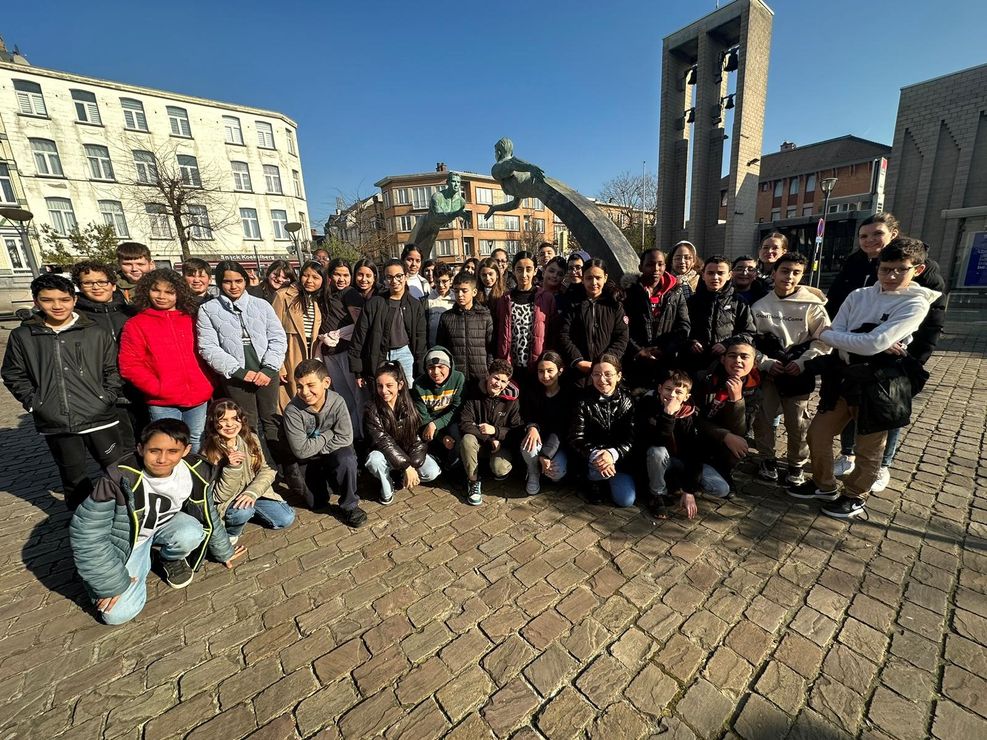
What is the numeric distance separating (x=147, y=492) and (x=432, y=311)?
3.26 metres

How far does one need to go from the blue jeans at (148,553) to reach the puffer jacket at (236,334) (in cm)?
151

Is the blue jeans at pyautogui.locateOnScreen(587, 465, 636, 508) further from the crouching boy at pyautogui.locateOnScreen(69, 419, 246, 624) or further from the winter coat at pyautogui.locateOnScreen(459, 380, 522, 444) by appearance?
the crouching boy at pyautogui.locateOnScreen(69, 419, 246, 624)

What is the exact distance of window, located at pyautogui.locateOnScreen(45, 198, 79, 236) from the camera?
24875 mm

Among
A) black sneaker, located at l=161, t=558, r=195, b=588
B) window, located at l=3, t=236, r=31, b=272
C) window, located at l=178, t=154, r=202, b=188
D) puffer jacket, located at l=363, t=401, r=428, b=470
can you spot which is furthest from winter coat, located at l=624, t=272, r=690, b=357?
window, located at l=3, t=236, r=31, b=272

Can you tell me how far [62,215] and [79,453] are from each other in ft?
108

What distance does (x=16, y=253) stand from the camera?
80.1 feet

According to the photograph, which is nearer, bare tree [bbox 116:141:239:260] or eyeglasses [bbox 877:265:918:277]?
eyeglasses [bbox 877:265:918:277]

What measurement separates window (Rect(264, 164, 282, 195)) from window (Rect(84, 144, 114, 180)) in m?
8.66

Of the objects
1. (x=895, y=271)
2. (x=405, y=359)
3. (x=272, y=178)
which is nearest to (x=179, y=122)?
(x=272, y=178)

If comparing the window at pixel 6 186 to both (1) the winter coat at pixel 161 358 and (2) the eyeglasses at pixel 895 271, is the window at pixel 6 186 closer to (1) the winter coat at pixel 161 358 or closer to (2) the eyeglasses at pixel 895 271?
(1) the winter coat at pixel 161 358

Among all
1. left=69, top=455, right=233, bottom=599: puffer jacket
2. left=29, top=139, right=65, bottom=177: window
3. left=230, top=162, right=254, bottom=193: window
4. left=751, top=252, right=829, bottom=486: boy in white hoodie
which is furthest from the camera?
left=230, top=162, right=254, bottom=193: window

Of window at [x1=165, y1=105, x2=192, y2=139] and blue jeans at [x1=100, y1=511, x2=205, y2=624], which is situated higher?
window at [x1=165, y1=105, x2=192, y2=139]

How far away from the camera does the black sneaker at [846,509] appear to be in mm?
3322

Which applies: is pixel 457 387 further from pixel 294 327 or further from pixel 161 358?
pixel 161 358
